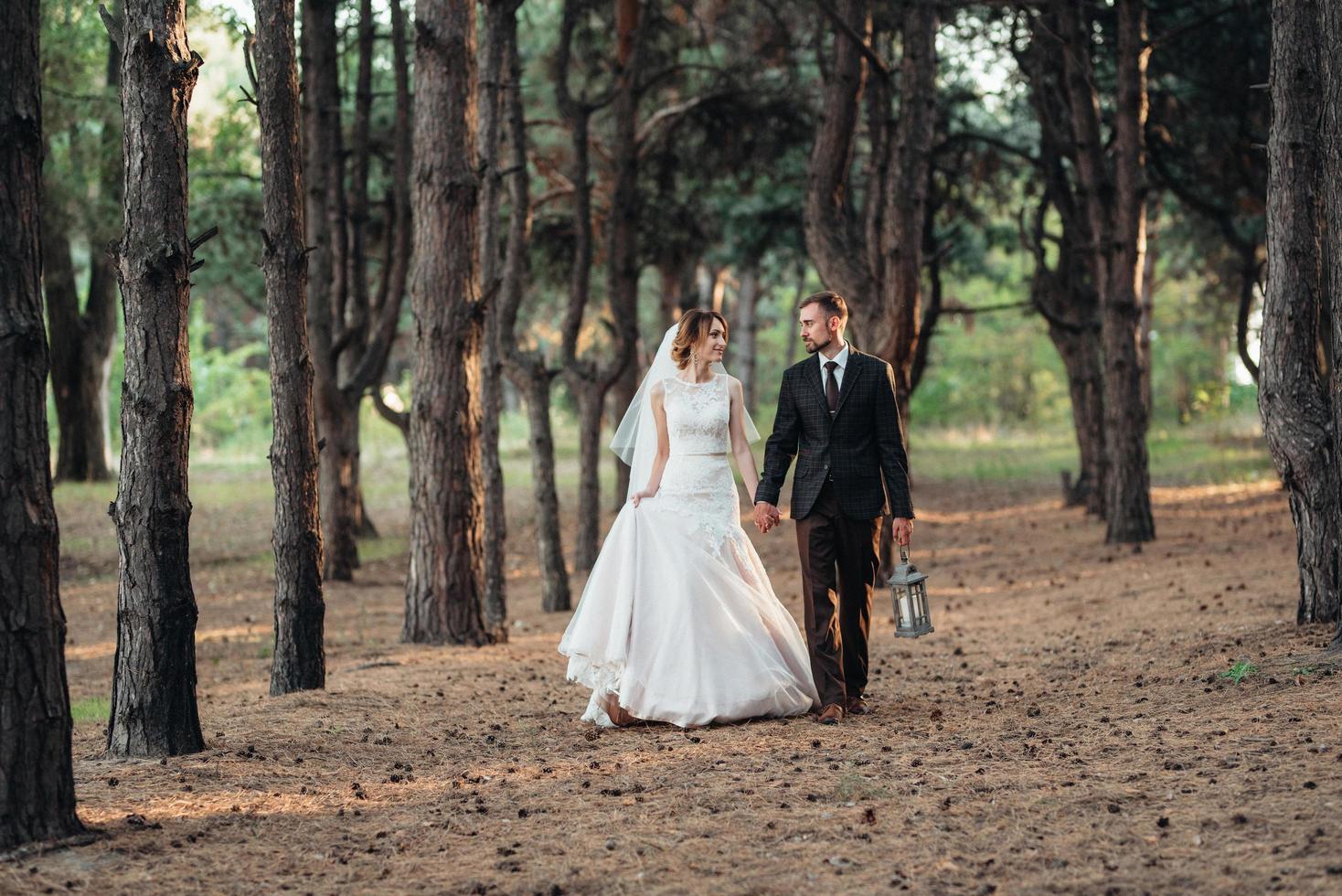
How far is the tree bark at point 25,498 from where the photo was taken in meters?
5.28

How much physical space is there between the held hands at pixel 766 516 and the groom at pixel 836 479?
1cm

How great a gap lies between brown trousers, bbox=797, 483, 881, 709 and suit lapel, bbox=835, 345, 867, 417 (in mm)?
496

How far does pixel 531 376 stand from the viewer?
15375mm

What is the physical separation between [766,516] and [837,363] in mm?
1002

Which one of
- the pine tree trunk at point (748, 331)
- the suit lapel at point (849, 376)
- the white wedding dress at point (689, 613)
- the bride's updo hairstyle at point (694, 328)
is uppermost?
the pine tree trunk at point (748, 331)

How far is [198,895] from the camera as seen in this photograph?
511 cm

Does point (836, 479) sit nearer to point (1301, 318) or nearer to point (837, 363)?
point (837, 363)

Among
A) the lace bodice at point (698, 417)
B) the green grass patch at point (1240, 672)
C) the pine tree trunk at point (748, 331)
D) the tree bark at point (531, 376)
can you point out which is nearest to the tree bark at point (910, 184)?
the tree bark at point (531, 376)

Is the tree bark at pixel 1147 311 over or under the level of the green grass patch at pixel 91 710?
over

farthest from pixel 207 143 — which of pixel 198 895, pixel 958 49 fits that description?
pixel 198 895

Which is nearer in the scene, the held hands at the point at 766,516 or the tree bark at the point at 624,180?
the held hands at the point at 766,516

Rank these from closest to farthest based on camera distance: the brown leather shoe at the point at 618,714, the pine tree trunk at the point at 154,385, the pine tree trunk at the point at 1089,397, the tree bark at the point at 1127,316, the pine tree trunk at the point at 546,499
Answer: the pine tree trunk at the point at 154,385, the brown leather shoe at the point at 618,714, the pine tree trunk at the point at 546,499, the tree bark at the point at 1127,316, the pine tree trunk at the point at 1089,397

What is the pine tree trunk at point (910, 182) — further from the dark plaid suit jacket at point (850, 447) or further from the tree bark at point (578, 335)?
the dark plaid suit jacket at point (850, 447)

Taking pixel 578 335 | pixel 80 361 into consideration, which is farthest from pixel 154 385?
pixel 80 361
